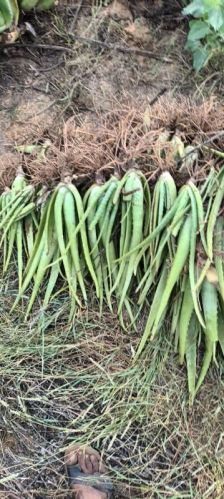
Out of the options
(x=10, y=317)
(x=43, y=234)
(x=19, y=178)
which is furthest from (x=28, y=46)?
(x=10, y=317)

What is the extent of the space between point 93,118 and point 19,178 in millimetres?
381

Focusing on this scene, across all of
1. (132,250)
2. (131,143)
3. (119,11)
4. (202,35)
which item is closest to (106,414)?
(132,250)

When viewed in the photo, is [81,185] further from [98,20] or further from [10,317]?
[98,20]

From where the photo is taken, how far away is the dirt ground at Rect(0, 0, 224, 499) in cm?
185

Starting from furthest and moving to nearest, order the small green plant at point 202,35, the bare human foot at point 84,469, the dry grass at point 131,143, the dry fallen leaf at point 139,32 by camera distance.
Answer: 1. the dry fallen leaf at point 139,32
2. the small green plant at point 202,35
3. the dry grass at point 131,143
4. the bare human foot at point 84,469

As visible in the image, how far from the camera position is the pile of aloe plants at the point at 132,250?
1.86 meters

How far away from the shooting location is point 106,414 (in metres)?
1.88

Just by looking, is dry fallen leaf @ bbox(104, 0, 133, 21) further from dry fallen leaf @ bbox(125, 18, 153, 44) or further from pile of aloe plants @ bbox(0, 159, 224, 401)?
pile of aloe plants @ bbox(0, 159, 224, 401)

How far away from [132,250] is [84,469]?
58 centimetres

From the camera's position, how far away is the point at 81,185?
80.6 inches

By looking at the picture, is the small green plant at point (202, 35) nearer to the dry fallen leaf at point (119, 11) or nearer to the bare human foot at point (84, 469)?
the dry fallen leaf at point (119, 11)

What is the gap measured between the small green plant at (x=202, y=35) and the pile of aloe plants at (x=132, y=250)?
0.56m

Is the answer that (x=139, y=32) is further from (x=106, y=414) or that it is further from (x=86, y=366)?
(x=106, y=414)

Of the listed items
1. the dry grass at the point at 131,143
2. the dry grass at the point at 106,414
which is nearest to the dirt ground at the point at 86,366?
the dry grass at the point at 106,414
